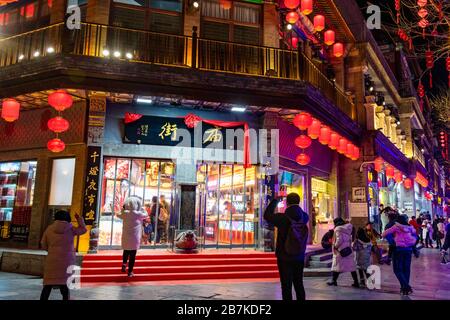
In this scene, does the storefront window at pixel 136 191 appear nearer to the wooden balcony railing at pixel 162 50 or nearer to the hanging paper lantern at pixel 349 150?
the wooden balcony railing at pixel 162 50

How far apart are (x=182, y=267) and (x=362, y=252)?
15.4 feet

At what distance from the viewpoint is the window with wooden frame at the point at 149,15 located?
1237cm

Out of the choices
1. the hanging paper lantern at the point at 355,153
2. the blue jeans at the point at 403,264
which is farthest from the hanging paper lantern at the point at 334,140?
the blue jeans at the point at 403,264

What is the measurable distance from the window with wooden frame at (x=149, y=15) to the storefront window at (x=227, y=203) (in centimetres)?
488

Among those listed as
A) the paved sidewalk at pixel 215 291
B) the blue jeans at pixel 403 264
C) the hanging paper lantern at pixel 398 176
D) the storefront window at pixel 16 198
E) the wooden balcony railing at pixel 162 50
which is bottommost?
the paved sidewalk at pixel 215 291

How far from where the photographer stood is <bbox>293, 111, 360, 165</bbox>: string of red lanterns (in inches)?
470

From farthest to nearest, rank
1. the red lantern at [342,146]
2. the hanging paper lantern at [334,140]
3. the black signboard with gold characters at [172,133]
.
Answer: the red lantern at [342,146] → the hanging paper lantern at [334,140] → the black signboard with gold characters at [172,133]

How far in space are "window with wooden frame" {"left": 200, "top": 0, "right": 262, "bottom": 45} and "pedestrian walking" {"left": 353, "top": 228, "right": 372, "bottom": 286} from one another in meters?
7.43

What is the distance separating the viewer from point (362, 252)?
31.1ft

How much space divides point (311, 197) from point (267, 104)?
5.43m

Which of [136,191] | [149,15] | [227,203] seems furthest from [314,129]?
[149,15]

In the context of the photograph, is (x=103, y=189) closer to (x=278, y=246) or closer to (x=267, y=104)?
(x=267, y=104)

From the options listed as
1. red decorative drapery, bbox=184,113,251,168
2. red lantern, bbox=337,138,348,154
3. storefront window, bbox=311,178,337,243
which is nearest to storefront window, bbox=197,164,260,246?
red decorative drapery, bbox=184,113,251,168
